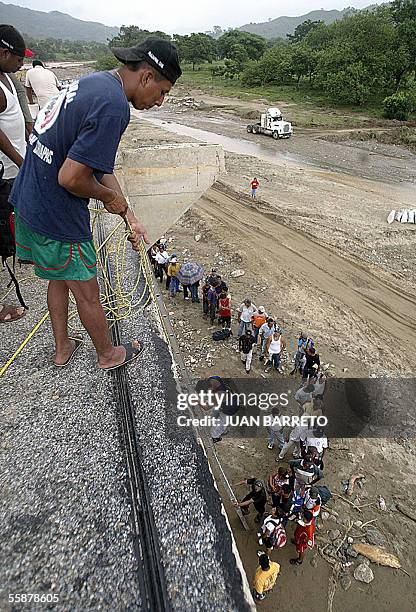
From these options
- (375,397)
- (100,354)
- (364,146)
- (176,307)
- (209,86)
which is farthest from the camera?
(209,86)

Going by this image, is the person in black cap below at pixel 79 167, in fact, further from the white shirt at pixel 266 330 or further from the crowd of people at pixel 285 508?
the white shirt at pixel 266 330

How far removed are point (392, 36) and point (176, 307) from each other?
40.9 m

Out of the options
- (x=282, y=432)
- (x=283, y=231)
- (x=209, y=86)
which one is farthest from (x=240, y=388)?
(x=209, y=86)

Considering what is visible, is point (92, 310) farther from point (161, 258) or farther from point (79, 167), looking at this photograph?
point (161, 258)

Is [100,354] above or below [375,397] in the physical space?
above

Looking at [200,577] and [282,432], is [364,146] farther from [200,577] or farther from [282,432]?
[200,577]

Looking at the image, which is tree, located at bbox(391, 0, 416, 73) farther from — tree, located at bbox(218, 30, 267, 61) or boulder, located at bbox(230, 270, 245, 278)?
boulder, located at bbox(230, 270, 245, 278)

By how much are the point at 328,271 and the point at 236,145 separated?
20484mm

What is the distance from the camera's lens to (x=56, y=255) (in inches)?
120

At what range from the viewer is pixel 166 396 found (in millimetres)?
3879

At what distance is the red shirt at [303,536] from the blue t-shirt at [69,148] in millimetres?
4695

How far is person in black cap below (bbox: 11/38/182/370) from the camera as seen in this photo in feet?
7.90

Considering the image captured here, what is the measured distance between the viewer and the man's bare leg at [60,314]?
3365 mm

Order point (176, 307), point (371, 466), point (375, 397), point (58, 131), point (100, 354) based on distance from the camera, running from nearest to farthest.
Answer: point (58, 131)
point (100, 354)
point (371, 466)
point (375, 397)
point (176, 307)
